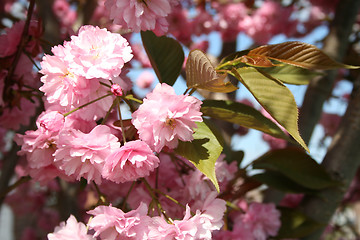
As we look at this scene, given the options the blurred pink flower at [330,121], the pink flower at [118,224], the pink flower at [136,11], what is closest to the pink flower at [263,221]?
the pink flower at [118,224]

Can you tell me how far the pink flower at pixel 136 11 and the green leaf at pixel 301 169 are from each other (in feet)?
1.77

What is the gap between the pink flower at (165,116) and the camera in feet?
1.73

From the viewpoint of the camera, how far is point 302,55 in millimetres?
542

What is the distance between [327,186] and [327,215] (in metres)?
0.10

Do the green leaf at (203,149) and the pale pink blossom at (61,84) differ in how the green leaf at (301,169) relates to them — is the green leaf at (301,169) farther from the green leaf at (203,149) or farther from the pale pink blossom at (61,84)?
the pale pink blossom at (61,84)

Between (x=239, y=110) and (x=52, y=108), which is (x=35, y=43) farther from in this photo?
(x=239, y=110)

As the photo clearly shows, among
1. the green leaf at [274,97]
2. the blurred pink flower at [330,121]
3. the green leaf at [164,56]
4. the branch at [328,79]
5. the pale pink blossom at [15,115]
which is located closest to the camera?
the green leaf at [274,97]

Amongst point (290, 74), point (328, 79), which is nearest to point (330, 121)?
point (328, 79)

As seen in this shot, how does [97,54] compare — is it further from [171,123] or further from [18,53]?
[18,53]

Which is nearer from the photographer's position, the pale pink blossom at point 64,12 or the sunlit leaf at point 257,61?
the sunlit leaf at point 257,61

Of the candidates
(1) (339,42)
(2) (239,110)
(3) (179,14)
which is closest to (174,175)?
(2) (239,110)

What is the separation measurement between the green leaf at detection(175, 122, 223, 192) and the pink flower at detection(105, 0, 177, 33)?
20 centimetres

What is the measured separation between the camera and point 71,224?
58 centimetres

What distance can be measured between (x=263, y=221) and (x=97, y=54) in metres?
0.64
